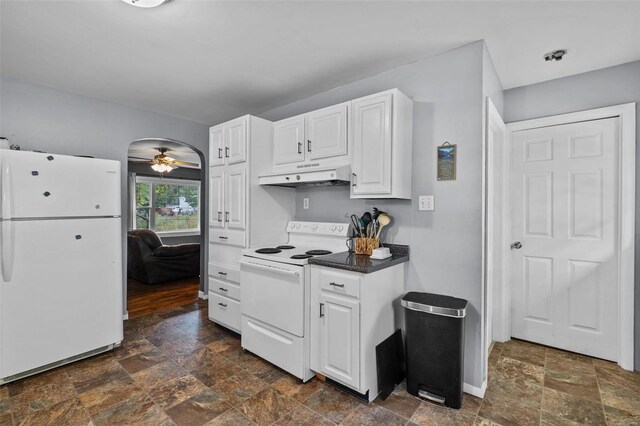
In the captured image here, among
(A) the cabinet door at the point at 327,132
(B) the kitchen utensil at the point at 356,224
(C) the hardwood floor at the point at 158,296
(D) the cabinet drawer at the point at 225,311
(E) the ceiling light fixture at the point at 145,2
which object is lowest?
(C) the hardwood floor at the point at 158,296

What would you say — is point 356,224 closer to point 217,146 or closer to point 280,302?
point 280,302

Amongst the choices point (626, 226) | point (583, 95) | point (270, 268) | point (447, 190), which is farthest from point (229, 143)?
point (626, 226)

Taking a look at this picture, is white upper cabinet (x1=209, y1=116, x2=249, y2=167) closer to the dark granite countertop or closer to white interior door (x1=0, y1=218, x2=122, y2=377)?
white interior door (x1=0, y1=218, x2=122, y2=377)

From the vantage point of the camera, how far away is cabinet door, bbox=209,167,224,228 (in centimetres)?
326

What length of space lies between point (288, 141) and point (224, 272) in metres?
1.47

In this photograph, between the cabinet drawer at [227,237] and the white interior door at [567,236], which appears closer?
the white interior door at [567,236]

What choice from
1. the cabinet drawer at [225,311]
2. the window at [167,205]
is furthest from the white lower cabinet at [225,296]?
the window at [167,205]

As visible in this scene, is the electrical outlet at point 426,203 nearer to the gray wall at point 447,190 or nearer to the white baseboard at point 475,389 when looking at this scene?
the gray wall at point 447,190

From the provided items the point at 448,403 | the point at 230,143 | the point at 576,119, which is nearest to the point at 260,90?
the point at 230,143

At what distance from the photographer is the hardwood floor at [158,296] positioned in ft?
12.9

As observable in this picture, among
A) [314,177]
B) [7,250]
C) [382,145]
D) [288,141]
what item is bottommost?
[7,250]

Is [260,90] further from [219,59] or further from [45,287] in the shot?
[45,287]

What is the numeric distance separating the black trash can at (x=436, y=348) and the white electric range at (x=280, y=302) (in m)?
0.73

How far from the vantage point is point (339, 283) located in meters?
2.08
